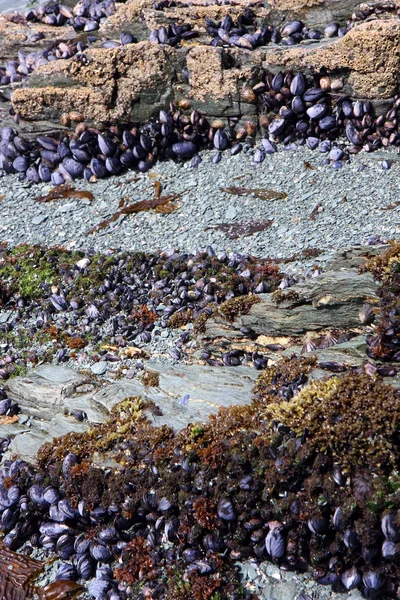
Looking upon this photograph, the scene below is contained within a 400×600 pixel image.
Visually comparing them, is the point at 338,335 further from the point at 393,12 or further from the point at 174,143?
the point at 393,12

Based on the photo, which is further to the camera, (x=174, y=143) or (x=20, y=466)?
(x=174, y=143)

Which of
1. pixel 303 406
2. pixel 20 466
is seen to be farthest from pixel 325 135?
pixel 20 466

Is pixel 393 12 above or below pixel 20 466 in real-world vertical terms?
above

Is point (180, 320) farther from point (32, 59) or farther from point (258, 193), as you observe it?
point (32, 59)

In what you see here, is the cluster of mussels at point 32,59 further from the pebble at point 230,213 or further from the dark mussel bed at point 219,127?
the pebble at point 230,213

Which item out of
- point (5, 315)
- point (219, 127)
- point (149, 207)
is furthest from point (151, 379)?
point (219, 127)

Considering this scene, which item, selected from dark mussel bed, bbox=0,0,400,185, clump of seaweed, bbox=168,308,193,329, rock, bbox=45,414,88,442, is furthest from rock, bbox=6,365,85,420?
dark mussel bed, bbox=0,0,400,185

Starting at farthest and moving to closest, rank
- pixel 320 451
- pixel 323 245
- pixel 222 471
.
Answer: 1. pixel 323 245
2. pixel 222 471
3. pixel 320 451
